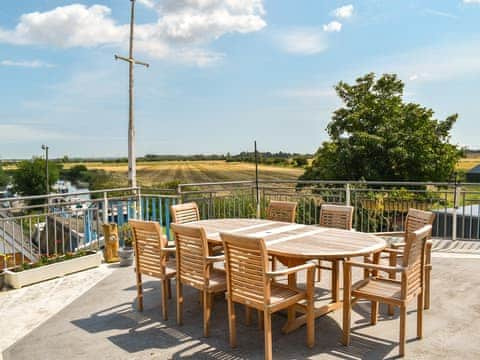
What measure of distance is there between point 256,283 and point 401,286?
3.40ft

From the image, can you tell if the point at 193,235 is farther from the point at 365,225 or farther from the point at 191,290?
the point at 365,225

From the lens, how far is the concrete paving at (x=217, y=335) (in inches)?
107

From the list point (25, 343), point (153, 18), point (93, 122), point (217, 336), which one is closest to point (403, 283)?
point (217, 336)

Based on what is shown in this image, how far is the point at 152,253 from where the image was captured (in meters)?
3.40

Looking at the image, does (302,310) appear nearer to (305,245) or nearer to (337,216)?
(305,245)

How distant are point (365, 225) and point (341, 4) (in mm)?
6482

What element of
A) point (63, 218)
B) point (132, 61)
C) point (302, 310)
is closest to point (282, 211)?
point (302, 310)

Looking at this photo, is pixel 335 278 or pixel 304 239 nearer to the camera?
pixel 304 239

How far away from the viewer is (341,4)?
10.4 metres

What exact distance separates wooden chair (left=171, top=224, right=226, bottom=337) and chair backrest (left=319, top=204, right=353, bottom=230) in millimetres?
1653

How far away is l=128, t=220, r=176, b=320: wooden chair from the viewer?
3289 millimetres

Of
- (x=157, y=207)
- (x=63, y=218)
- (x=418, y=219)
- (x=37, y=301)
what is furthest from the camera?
(x=157, y=207)

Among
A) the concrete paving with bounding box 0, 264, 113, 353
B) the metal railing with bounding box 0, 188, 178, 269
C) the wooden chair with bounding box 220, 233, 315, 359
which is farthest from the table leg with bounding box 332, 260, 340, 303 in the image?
the metal railing with bounding box 0, 188, 178, 269

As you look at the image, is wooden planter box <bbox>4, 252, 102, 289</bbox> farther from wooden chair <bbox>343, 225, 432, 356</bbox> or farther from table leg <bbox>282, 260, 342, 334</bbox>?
wooden chair <bbox>343, 225, 432, 356</bbox>
